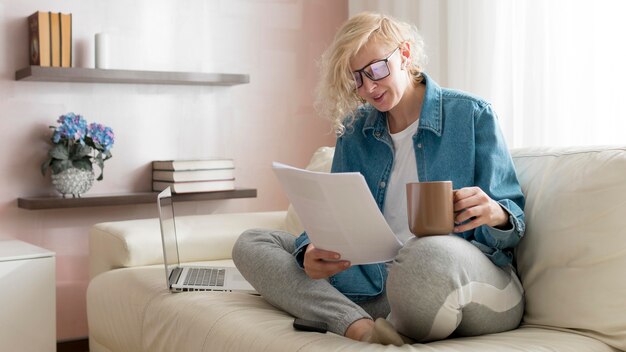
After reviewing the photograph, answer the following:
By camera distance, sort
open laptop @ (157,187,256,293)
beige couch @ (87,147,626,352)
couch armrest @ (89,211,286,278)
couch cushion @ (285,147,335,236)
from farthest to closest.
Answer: couch cushion @ (285,147,335,236)
couch armrest @ (89,211,286,278)
open laptop @ (157,187,256,293)
beige couch @ (87,147,626,352)

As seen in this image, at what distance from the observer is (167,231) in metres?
2.21

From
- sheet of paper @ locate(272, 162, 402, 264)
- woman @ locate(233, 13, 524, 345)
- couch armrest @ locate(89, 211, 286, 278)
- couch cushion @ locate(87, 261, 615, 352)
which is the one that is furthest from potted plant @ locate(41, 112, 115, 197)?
sheet of paper @ locate(272, 162, 402, 264)

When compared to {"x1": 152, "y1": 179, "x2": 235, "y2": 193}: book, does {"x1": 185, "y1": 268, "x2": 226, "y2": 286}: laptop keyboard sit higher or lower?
lower

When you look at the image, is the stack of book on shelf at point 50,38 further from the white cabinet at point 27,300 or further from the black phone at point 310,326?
the black phone at point 310,326

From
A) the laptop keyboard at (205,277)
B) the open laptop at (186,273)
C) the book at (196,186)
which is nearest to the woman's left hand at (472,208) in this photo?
the open laptop at (186,273)

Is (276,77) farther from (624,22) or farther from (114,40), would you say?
(624,22)

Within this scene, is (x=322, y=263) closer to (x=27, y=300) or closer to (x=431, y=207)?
(x=431, y=207)

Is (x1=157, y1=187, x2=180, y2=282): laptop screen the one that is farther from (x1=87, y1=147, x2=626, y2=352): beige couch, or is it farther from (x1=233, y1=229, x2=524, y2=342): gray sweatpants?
(x1=233, y1=229, x2=524, y2=342): gray sweatpants

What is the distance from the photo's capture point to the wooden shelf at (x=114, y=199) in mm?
2965

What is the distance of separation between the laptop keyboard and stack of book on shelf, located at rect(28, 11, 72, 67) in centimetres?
118

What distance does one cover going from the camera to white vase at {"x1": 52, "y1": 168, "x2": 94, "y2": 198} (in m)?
3.05

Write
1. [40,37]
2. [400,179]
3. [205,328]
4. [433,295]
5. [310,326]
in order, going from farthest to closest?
[40,37] → [400,179] → [205,328] → [310,326] → [433,295]

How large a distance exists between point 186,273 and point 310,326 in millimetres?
804

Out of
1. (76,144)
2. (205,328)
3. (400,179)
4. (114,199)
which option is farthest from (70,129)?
(400,179)
